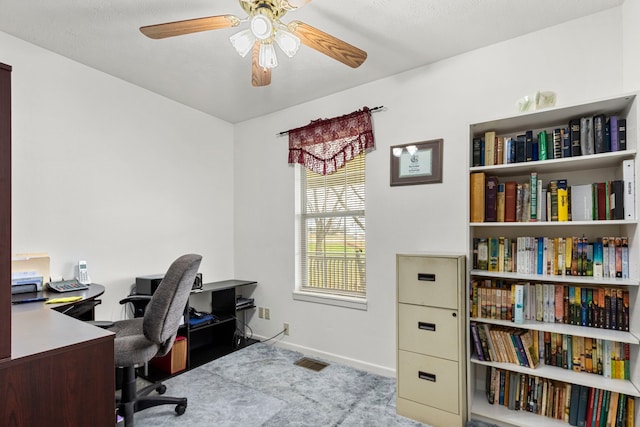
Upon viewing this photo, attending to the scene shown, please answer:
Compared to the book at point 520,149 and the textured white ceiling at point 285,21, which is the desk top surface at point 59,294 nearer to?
the textured white ceiling at point 285,21

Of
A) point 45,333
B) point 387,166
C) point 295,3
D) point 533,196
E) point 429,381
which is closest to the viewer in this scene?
point 45,333

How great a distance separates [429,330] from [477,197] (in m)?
0.91

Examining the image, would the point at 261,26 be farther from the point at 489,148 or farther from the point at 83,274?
the point at 83,274

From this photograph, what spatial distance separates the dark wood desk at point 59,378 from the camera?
3.04ft

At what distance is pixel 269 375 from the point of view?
2.72m

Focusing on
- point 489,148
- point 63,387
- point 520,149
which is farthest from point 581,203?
point 63,387

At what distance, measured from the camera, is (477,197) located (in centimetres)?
213

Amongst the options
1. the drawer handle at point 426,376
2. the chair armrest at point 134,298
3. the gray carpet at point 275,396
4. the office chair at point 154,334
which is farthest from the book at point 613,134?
the chair armrest at point 134,298

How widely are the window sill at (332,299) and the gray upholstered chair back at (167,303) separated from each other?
1450 millimetres

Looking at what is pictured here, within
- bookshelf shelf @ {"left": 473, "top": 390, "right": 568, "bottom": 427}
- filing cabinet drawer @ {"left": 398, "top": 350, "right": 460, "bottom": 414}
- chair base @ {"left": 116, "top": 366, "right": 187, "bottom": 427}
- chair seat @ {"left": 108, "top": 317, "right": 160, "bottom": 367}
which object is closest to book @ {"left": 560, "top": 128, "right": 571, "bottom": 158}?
filing cabinet drawer @ {"left": 398, "top": 350, "right": 460, "bottom": 414}

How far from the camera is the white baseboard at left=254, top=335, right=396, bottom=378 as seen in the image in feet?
8.92

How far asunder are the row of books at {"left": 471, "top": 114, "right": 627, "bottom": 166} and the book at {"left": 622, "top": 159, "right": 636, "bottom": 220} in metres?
0.12

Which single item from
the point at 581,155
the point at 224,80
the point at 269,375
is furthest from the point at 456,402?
the point at 224,80

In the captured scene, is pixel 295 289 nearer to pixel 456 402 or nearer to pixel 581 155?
pixel 456 402
